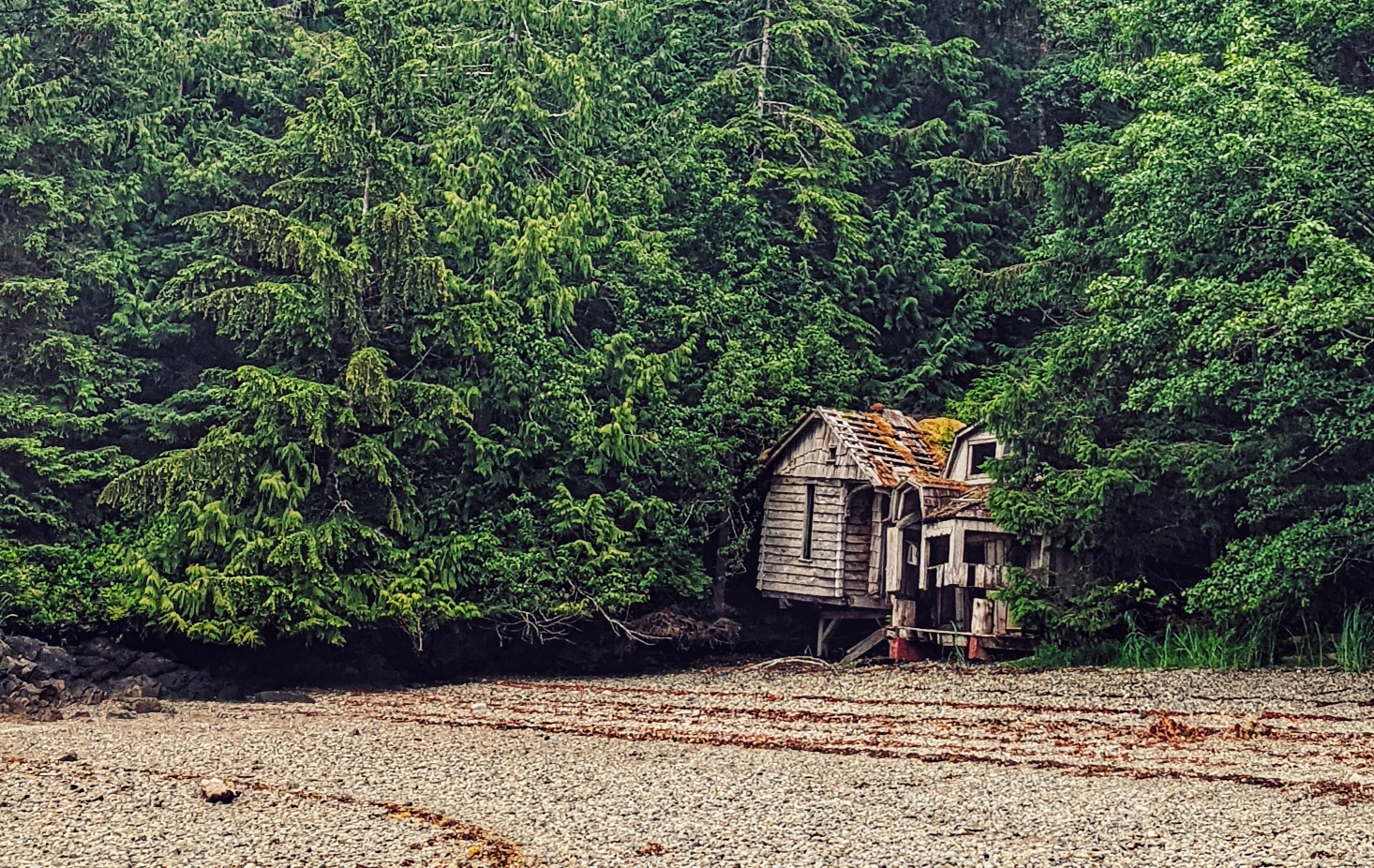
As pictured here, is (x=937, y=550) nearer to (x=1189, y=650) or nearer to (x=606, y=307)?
(x=1189, y=650)

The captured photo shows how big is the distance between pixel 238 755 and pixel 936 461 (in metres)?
16.7

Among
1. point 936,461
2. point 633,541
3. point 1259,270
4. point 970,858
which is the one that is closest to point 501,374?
point 633,541

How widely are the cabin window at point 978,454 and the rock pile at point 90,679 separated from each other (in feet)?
44.5

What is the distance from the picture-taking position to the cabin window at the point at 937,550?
27828 mm

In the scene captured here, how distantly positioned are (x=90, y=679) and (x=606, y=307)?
474 inches

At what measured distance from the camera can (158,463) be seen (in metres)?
24.9

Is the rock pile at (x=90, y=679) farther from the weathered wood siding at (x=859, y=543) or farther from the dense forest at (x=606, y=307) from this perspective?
the weathered wood siding at (x=859, y=543)

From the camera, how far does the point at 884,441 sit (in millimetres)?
29312

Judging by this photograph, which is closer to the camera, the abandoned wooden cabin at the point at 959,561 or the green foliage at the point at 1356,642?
the green foliage at the point at 1356,642

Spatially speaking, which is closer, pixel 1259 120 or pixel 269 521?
pixel 1259 120

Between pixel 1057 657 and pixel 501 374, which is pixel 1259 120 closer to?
pixel 1057 657

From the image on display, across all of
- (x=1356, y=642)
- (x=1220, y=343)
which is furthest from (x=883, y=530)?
(x=1356, y=642)

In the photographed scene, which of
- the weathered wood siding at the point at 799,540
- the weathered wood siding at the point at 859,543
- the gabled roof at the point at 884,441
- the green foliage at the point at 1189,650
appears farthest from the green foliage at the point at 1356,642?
the weathered wood siding at the point at 799,540

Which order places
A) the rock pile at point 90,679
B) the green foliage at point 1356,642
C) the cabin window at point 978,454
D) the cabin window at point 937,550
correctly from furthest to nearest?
the cabin window at point 978,454 → the cabin window at point 937,550 → the rock pile at point 90,679 → the green foliage at point 1356,642
